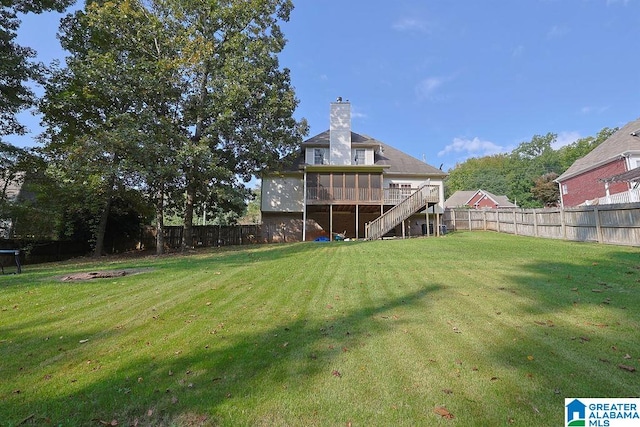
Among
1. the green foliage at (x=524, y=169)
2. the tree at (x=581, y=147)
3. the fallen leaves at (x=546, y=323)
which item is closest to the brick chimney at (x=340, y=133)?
the fallen leaves at (x=546, y=323)

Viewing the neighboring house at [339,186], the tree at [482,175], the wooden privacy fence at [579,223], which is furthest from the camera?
the tree at [482,175]

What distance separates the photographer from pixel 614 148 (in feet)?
68.7

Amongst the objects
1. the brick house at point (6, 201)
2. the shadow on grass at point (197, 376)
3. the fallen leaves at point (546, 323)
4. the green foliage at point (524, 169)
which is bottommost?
the shadow on grass at point (197, 376)

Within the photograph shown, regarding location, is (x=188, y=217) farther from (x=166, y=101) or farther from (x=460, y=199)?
(x=460, y=199)

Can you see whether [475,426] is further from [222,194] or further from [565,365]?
[222,194]

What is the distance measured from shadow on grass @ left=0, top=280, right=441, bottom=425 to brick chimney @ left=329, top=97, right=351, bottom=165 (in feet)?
61.9

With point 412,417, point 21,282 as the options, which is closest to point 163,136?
point 21,282

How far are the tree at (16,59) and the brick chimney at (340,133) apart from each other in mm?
15618

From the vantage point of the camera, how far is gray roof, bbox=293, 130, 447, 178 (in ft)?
73.9

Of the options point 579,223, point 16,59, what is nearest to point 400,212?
point 579,223

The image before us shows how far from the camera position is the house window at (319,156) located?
74.3 ft

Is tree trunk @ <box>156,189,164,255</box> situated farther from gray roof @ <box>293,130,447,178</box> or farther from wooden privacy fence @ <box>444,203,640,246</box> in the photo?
wooden privacy fence @ <box>444,203,640,246</box>

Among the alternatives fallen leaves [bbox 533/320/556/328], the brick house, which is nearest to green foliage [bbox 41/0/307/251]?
the brick house

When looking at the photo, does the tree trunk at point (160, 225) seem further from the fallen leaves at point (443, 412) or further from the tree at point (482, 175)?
the tree at point (482, 175)
